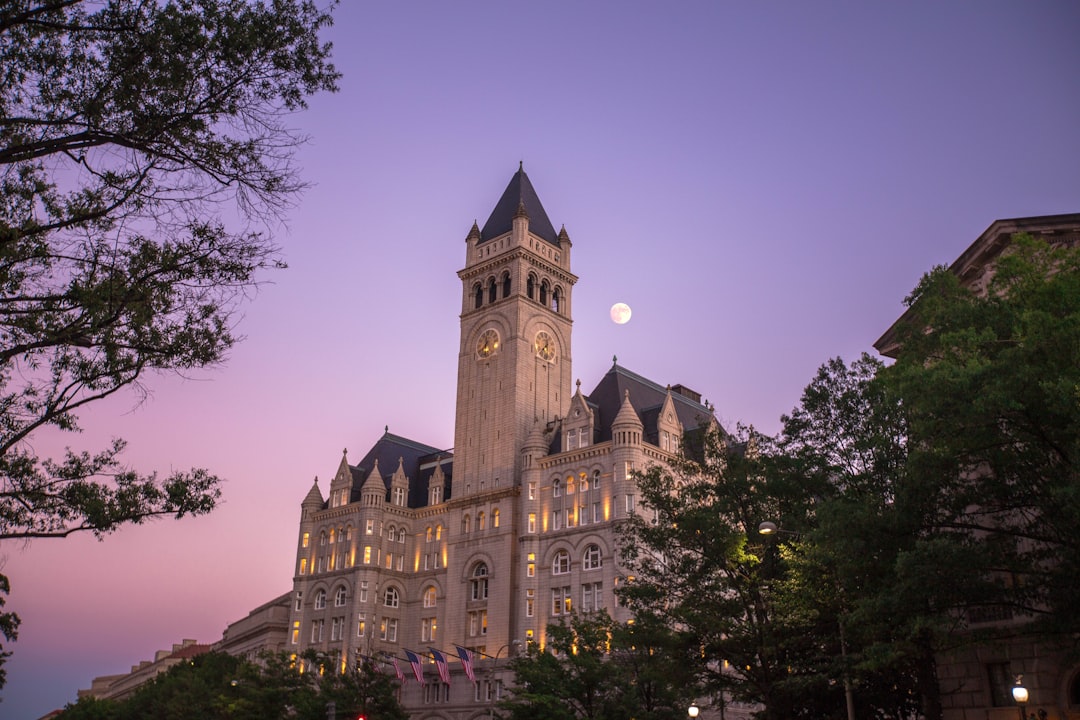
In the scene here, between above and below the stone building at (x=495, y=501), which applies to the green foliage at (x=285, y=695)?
below

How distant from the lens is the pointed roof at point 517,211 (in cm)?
9123

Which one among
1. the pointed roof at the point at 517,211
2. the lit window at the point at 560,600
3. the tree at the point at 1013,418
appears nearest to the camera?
the tree at the point at 1013,418

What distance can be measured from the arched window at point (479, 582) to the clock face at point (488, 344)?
19.7m

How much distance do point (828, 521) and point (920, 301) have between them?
26.5 ft

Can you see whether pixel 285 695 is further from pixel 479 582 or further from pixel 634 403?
pixel 634 403

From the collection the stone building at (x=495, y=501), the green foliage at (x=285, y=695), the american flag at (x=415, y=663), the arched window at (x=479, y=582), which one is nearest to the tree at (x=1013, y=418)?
the green foliage at (x=285, y=695)

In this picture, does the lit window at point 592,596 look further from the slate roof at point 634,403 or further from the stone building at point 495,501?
the slate roof at point 634,403

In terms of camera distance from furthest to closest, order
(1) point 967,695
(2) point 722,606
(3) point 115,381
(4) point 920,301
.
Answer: (2) point 722,606, (1) point 967,695, (4) point 920,301, (3) point 115,381

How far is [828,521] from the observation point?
2683 cm

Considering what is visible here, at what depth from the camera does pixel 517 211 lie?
294ft

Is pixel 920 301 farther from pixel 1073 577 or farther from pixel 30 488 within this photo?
pixel 30 488

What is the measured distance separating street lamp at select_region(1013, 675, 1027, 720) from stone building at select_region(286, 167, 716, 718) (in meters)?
37.6

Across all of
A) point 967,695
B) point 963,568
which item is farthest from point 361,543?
point 963,568

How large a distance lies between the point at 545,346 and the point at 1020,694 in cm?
6263
